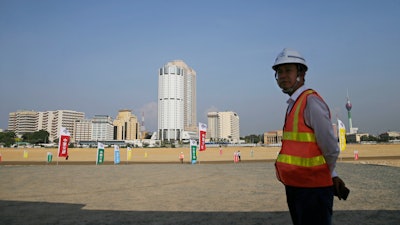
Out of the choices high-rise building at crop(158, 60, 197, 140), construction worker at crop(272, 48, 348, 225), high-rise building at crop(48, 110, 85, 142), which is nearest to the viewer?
construction worker at crop(272, 48, 348, 225)

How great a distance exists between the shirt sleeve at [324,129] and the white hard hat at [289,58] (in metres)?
0.40

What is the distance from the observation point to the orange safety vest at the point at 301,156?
2205 millimetres

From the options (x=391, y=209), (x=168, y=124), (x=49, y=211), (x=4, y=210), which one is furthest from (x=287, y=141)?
(x=168, y=124)

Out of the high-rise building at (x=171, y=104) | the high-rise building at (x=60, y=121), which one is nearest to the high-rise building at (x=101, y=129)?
the high-rise building at (x=60, y=121)

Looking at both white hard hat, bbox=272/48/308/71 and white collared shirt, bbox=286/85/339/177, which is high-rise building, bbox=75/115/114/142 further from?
white collared shirt, bbox=286/85/339/177

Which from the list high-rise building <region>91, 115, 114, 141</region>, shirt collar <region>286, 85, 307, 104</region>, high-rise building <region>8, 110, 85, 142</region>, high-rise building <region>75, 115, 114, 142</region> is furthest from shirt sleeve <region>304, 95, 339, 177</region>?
high-rise building <region>8, 110, 85, 142</region>

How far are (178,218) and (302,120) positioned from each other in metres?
4.40

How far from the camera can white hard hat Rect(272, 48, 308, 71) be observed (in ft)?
8.02

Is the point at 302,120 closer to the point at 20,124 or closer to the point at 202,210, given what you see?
the point at 202,210

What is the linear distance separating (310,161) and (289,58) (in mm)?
906

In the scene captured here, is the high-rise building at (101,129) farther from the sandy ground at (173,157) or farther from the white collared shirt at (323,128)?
the white collared shirt at (323,128)

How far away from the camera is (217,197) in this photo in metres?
8.49

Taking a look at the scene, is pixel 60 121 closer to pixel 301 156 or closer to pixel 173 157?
pixel 173 157

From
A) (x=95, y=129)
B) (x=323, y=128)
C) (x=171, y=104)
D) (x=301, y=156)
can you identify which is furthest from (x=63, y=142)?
(x=95, y=129)
